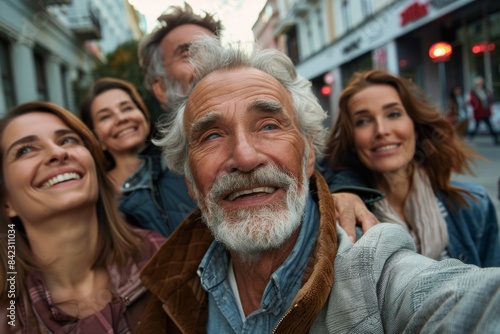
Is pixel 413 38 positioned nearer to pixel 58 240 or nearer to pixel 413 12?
pixel 413 12

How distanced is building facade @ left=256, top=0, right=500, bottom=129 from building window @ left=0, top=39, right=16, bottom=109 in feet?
26.1

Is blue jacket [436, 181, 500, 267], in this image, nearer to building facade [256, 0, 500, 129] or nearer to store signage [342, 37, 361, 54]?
building facade [256, 0, 500, 129]

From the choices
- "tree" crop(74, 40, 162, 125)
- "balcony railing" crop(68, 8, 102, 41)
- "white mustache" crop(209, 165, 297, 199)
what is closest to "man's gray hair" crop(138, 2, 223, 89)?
"white mustache" crop(209, 165, 297, 199)

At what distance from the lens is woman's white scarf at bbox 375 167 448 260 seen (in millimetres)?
1984

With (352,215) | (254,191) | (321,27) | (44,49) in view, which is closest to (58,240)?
(254,191)

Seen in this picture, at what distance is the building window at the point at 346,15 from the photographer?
52.9 feet

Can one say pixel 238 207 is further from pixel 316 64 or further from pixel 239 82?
pixel 316 64

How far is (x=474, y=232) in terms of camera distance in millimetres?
2076

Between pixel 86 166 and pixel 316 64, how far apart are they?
68.9 ft

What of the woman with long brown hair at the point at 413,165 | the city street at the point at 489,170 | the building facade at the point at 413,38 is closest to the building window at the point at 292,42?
the building facade at the point at 413,38

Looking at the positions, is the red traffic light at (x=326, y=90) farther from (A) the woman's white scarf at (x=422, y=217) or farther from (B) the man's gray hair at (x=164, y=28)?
(A) the woman's white scarf at (x=422, y=217)

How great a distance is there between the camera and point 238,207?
1379 millimetres

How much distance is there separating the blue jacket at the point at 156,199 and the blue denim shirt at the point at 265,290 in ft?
2.09

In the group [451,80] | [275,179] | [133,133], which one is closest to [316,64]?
Answer: [451,80]
